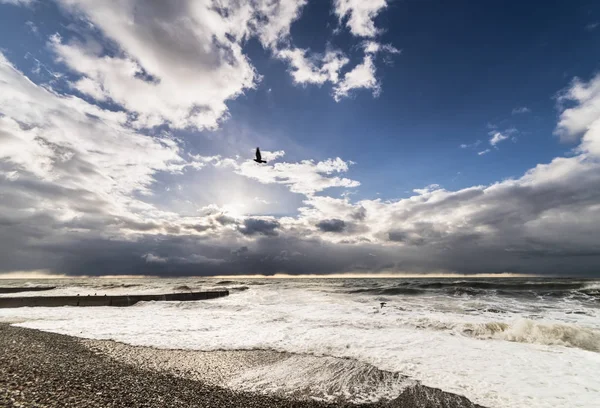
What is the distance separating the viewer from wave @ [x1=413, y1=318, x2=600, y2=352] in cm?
1325

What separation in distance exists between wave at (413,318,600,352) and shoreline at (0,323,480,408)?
907 centimetres

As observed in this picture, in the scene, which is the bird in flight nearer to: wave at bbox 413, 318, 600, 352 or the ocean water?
the ocean water

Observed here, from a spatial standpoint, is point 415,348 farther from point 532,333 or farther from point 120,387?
point 120,387

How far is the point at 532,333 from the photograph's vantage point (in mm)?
14336

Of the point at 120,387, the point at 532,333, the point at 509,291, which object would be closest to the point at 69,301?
the point at 120,387

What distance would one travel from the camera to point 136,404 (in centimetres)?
609

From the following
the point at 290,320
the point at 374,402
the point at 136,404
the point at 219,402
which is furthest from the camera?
the point at 290,320

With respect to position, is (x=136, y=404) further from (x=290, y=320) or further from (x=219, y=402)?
(x=290, y=320)

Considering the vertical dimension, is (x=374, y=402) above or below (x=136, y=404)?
below

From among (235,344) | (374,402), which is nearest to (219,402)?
(374,402)

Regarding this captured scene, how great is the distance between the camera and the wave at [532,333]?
1325 cm

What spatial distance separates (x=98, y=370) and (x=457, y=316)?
20.4 m

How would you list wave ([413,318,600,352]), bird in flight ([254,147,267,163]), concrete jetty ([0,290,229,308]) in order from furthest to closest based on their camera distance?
concrete jetty ([0,290,229,308]), bird in flight ([254,147,267,163]), wave ([413,318,600,352])

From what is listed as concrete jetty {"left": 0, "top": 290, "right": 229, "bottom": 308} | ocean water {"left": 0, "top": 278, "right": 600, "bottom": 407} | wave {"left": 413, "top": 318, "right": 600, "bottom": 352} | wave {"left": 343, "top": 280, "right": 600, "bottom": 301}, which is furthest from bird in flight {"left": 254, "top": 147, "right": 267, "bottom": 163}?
wave {"left": 343, "top": 280, "right": 600, "bottom": 301}
